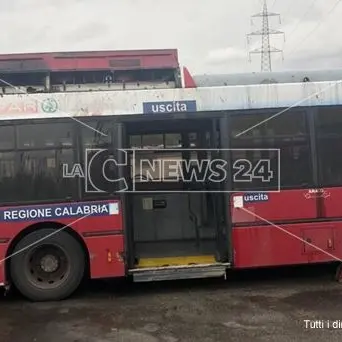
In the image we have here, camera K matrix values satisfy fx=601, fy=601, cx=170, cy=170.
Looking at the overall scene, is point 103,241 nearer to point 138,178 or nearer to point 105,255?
point 105,255

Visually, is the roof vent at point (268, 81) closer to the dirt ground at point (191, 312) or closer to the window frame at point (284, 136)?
the window frame at point (284, 136)

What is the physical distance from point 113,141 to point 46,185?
3.47ft

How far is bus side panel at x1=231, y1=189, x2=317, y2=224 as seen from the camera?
8211 mm

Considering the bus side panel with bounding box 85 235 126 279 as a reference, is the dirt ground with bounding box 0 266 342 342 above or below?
below

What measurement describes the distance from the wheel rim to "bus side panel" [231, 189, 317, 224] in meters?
2.40

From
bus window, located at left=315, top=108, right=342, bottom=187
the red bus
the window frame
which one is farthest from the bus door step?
bus window, located at left=315, top=108, right=342, bottom=187

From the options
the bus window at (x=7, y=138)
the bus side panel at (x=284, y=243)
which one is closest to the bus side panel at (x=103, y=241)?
A: the bus window at (x=7, y=138)

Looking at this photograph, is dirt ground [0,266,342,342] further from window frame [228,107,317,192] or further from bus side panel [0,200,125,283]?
window frame [228,107,317,192]

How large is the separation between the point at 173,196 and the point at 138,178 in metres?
0.62

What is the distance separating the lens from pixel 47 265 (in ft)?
26.7

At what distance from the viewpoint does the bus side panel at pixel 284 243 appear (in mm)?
8211

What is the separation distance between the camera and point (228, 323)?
666 cm

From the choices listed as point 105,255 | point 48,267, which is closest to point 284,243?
point 105,255

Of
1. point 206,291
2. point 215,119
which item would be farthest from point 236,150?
point 206,291
